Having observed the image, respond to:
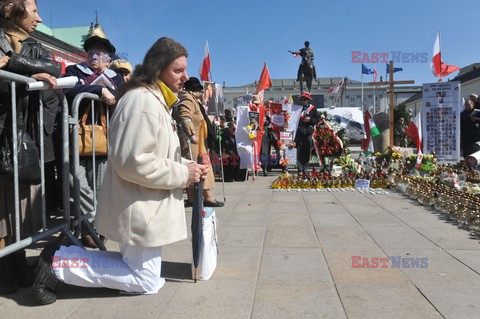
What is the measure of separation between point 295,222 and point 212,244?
224 centimetres

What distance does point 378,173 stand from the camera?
873 cm

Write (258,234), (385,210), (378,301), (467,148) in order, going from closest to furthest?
1. (378,301)
2. (258,234)
3. (385,210)
4. (467,148)

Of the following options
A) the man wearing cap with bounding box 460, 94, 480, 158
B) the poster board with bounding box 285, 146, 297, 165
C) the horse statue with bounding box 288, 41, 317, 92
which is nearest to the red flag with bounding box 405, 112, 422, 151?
the man wearing cap with bounding box 460, 94, 480, 158

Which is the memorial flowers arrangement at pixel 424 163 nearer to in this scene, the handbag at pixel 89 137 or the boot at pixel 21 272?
the handbag at pixel 89 137

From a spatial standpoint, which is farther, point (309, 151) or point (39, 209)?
point (309, 151)

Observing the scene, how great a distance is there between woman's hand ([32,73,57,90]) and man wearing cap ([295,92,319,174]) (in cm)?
722

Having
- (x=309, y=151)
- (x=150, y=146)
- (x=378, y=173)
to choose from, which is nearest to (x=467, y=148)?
(x=378, y=173)

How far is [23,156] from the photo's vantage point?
2.62 m

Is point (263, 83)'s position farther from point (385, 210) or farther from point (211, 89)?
point (385, 210)

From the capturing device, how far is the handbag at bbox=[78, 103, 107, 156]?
3699 mm

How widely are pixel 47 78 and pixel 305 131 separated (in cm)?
740

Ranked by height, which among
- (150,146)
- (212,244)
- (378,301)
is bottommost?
(378,301)

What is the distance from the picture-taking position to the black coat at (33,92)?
103 inches

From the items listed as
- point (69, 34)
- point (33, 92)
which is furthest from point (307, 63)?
point (69, 34)
